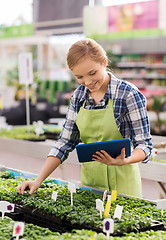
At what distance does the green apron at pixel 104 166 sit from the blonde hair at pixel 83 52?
29 centimetres

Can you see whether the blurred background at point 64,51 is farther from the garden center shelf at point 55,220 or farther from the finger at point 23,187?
the garden center shelf at point 55,220

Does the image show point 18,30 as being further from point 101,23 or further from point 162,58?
point 162,58

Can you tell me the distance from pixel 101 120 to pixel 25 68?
104 inches

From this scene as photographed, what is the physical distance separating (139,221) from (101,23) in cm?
570

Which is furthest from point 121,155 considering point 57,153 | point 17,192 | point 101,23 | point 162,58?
point 162,58

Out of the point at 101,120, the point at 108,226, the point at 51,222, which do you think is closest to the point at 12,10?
the point at 101,120

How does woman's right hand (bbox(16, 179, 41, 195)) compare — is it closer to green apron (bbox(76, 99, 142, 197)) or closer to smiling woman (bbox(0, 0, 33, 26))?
green apron (bbox(76, 99, 142, 197))

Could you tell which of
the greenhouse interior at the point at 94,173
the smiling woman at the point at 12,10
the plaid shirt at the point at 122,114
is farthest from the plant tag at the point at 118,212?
the smiling woman at the point at 12,10

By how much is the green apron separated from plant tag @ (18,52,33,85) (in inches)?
97.6

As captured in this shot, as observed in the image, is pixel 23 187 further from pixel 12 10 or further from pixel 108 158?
pixel 12 10

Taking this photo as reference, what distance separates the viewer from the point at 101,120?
2.26 metres

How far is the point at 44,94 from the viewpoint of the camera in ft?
35.2

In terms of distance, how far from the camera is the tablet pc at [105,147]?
1811mm

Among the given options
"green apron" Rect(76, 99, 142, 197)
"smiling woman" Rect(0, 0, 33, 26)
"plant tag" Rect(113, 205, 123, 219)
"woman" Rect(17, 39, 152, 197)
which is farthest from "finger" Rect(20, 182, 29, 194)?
"smiling woman" Rect(0, 0, 33, 26)
